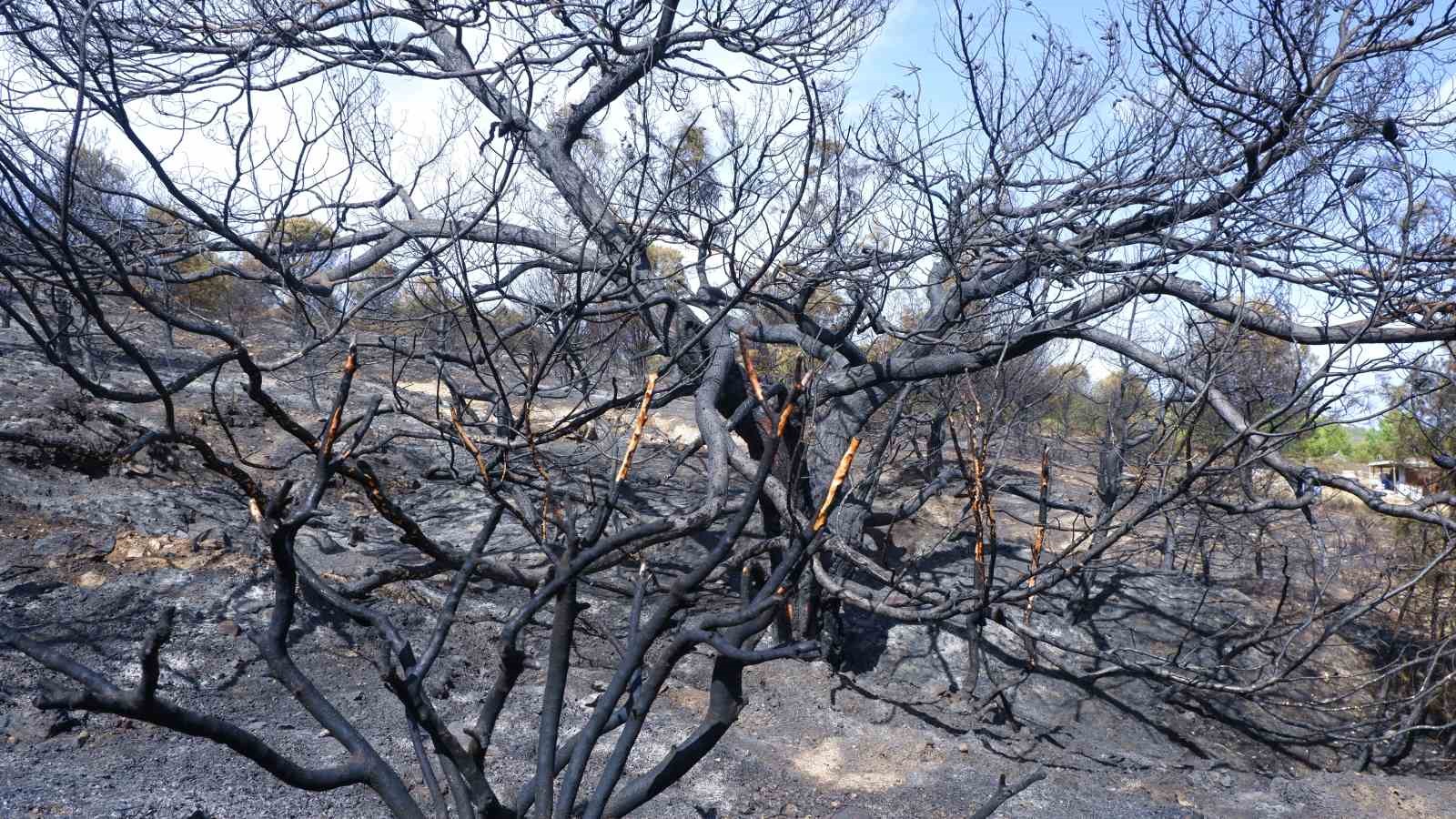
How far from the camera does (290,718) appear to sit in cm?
484

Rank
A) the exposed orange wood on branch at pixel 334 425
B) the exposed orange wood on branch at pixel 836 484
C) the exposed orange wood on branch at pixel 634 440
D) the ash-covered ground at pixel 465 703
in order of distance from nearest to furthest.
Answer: the exposed orange wood on branch at pixel 836 484, the exposed orange wood on branch at pixel 334 425, the exposed orange wood on branch at pixel 634 440, the ash-covered ground at pixel 465 703

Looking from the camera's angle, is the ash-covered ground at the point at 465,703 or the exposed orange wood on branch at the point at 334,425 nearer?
the exposed orange wood on branch at the point at 334,425

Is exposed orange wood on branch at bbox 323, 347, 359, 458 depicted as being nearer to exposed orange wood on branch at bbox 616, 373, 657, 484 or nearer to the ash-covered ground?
exposed orange wood on branch at bbox 616, 373, 657, 484

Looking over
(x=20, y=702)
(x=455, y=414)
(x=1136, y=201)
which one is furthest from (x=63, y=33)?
(x=1136, y=201)

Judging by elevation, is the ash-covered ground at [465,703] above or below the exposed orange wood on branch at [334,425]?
below

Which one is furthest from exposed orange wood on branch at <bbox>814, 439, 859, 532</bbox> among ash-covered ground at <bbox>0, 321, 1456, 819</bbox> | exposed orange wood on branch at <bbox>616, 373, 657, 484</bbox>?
ash-covered ground at <bbox>0, 321, 1456, 819</bbox>

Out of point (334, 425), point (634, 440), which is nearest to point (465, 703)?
point (634, 440)

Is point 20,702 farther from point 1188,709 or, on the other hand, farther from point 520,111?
point 1188,709

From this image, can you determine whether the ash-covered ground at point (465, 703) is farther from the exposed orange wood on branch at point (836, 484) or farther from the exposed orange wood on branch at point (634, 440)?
the exposed orange wood on branch at point (836, 484)

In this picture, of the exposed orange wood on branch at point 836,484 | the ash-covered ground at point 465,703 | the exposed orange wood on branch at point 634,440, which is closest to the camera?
the exposed orange wood on branch at point 836,484

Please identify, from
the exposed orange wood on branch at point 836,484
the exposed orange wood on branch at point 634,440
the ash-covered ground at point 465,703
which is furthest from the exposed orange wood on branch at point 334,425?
the ash-covered ground at point 465,703

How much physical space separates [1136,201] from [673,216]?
2.84m

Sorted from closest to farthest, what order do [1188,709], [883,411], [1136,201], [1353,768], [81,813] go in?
[81,813] → [1136,201] → [1353,768] → [1188,709] → [883,411]

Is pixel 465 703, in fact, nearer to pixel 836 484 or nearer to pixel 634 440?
pixel 634 440
